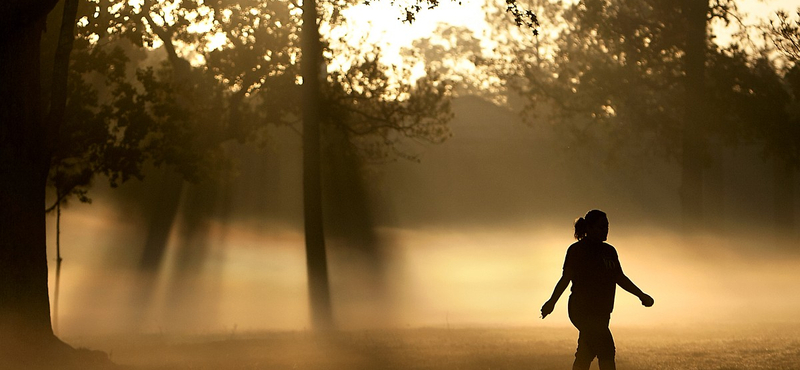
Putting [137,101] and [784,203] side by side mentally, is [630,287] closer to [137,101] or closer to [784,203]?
[137,101]

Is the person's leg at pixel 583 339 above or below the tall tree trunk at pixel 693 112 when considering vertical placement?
below

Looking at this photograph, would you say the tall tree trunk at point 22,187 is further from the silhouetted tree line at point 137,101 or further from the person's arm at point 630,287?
the person's arm at point 630,287

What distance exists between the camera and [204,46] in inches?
1347

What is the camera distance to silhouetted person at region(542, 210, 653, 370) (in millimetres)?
9961

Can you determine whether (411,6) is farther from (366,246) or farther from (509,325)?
(366,246)

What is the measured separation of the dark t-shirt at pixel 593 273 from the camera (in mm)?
9961

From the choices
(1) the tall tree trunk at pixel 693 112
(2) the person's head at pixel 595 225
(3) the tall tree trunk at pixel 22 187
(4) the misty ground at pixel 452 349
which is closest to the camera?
(2) the person's head at pixel 595 225

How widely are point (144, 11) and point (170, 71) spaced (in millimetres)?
13860

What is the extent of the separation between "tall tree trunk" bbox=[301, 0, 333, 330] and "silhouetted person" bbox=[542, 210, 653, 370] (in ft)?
50.1

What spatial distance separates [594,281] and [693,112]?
30.7 m

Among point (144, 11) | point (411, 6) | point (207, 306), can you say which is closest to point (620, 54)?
point (207, 306)

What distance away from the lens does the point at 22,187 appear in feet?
49.1

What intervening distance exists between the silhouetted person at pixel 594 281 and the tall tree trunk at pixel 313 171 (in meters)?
15.3

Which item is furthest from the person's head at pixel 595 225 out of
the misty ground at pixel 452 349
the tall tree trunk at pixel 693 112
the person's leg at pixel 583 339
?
the tall tree trunk at pixel 693 112
